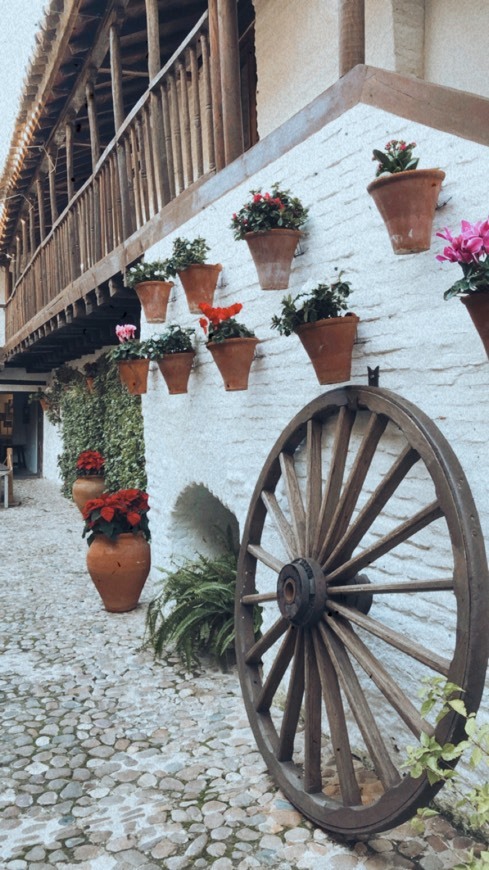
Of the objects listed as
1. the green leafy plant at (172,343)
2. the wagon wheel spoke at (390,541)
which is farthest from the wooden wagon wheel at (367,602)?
the green leafy plant at (172,343)

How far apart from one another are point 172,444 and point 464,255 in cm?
295

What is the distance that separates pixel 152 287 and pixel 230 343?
1237 millimetres

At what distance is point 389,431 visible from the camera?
253cm

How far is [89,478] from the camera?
9.25 meters

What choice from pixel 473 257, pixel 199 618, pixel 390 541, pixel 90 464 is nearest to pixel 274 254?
pixel 473 257

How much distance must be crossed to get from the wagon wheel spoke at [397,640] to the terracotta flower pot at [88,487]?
7.13 m

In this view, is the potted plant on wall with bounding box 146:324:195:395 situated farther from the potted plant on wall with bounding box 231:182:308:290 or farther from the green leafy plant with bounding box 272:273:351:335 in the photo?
the green leafy plant with bounding box 272:273:351:335

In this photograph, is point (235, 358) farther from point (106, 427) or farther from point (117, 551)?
point (106, 427)

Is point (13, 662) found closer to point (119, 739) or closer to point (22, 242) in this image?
point (119, 739)

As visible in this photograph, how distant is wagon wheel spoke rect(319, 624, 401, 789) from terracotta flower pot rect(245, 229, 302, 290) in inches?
59.3

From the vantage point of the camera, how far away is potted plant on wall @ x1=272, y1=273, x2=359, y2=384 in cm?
253

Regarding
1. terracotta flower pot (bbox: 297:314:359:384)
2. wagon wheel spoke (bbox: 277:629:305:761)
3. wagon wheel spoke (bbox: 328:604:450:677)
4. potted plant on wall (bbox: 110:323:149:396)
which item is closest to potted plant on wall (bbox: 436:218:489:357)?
terracotta flower pot (bbox: 297:314:359:384)

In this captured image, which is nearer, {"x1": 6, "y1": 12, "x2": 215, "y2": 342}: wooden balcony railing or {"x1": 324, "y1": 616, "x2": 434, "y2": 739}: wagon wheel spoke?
{"x1": 324, "y1": 616, "x2": 434, "y2": 739}: wagon wheel spoke

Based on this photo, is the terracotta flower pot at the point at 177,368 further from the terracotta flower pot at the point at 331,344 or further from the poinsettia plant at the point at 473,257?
the poinsettia plant at the point at 473,257
